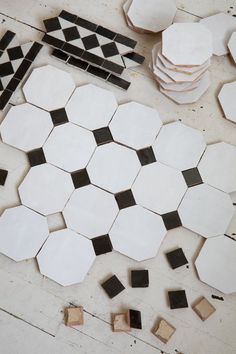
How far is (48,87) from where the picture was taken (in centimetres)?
200

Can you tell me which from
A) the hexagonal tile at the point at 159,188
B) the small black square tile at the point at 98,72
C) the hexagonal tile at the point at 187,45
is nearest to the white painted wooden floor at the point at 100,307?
the hexagonal tile at the point at 159,188

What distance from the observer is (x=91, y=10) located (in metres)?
2.13

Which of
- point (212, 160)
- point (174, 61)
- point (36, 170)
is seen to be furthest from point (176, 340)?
point (174, 61)

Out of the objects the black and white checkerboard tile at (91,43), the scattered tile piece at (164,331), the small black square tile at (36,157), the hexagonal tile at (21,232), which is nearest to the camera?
the scattered tile piece at (164,331)

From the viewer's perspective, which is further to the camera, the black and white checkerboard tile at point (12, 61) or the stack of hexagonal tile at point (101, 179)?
the black and white checkerboard tile at point (12, 61)

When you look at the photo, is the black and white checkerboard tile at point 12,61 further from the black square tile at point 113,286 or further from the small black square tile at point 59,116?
the black square tile at point 113,286

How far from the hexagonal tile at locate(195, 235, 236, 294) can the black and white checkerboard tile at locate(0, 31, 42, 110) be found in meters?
1.11

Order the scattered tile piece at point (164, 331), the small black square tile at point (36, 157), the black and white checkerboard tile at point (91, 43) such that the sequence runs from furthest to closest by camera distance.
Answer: the black and white checkerboard tile at point (91, 43)
the small black square tile at point (36, 157)
the scattered tile piece at point (164, 331)

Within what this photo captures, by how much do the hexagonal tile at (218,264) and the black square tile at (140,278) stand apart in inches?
8.4

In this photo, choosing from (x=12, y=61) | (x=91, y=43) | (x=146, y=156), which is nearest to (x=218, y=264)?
(x=146, y=156)

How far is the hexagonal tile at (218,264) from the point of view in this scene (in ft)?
5.69

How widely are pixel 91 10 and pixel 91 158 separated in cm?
78

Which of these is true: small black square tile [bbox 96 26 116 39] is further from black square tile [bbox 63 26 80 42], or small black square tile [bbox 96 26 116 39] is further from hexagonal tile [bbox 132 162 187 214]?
hexagonal tile [bbox 132 162 187 214]

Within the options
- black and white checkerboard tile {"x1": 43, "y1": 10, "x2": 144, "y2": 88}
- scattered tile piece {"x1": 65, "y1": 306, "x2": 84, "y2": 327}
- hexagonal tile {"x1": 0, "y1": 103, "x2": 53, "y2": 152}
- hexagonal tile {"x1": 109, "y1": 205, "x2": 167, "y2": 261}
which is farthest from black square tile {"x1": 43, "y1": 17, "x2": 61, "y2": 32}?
scattered tile piece {"x1": 65, "y1": 306, "x2": 84, "y2": 327}
